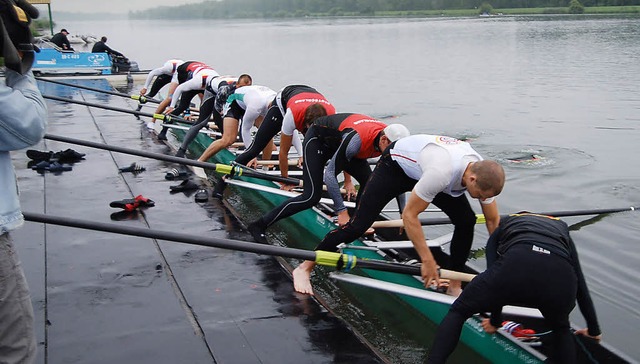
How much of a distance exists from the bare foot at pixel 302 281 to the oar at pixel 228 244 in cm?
96

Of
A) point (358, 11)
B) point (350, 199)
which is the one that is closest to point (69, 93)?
point (350, 199)

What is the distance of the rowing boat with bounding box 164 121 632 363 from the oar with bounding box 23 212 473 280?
32 centimetres

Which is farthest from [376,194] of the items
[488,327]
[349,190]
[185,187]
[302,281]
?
[185,187]

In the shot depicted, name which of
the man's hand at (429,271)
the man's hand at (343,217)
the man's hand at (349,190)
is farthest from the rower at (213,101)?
the man's hand at (429,271)

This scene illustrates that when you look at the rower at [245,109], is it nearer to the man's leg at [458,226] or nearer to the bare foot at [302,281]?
the bare foot at [302,281]

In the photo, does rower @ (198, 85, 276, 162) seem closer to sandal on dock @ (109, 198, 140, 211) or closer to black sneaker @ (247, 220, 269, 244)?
sandal on dock @ (109, 198, 140, 211)

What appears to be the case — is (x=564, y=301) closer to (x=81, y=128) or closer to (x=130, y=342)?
(x=130, y=342)

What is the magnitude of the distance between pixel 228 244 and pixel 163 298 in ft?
4.66

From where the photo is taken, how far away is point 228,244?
202 inches

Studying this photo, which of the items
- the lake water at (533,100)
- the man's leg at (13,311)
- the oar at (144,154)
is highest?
the man's leg at (13,311)

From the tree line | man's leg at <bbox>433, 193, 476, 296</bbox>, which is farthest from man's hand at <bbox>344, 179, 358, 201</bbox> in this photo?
the tree line

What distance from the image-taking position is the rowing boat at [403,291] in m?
5.04

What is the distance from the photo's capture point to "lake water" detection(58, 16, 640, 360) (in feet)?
33.4

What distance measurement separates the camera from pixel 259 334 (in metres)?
5.55
